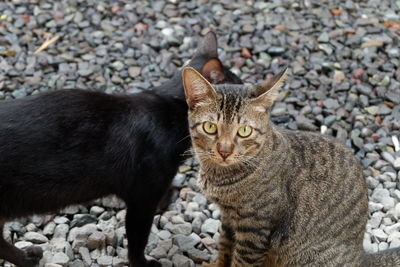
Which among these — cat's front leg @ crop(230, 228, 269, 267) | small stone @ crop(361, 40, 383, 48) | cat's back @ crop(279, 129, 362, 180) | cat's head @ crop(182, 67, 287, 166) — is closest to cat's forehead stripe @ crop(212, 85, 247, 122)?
cat's head @ crop(182, 67, 287, 166)

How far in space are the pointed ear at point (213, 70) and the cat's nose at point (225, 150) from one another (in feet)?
2.99

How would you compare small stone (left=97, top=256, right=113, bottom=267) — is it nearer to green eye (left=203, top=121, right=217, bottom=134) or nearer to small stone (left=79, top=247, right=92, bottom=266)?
small stone (left=79, top=247, right=92, bottom=266)

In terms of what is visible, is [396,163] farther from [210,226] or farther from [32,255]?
[32,255]

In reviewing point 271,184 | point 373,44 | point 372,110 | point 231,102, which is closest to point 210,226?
point 271,184

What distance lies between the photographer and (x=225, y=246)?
367cm

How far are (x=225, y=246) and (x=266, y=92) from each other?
1.04 meters

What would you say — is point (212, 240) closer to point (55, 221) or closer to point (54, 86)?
point (55, 221)

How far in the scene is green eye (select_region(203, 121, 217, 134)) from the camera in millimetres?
3170

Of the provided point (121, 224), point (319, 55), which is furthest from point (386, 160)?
point (121, 224)

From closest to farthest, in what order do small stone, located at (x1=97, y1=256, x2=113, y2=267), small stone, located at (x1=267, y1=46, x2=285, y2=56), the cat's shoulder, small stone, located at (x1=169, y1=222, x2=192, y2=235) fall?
the cat's shoulder
small stone, located at (x1=97, y1=256, x2=113, y2=267)
small stone, located at (x1=169, y1=222, x2=192, y2=235)
small stone, located at (x1=267, y1=46, x2=285, y2=56)

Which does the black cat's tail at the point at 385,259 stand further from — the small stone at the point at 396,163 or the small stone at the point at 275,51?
the small stone at the point at 275,51

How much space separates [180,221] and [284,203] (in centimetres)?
107

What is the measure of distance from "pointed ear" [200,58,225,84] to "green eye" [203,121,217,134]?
82 centimetres

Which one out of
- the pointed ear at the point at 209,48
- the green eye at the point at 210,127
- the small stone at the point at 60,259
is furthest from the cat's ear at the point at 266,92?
the small stone at the point at 60,259
